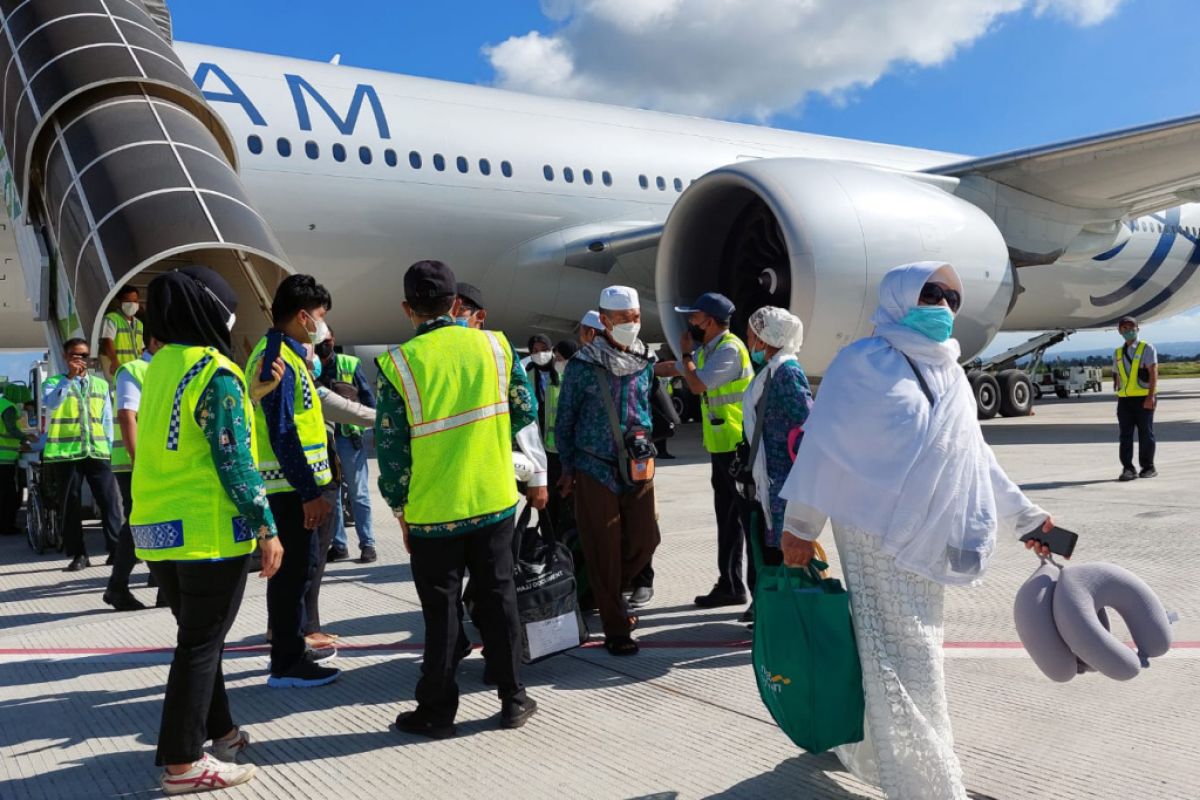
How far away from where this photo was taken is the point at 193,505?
8.11 ft

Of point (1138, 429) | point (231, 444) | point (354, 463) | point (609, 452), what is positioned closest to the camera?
point (231, 444)

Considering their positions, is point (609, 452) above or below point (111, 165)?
below

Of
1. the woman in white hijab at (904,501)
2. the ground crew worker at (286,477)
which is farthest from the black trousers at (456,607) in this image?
the woman in white hijab at (904,501)

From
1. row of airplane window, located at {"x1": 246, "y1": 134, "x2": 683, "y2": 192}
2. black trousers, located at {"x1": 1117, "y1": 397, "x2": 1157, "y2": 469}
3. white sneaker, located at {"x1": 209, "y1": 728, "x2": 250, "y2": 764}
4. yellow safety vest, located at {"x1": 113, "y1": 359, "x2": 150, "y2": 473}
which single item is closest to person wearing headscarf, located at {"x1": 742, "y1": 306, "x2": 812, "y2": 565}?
white sneaker, located at {"x1": 209, "y1": 728, "x2": 250, "y2": 764}

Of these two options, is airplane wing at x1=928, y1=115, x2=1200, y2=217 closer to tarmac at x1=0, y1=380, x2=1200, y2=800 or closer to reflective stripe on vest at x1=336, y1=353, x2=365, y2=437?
tarmac at x1=0, y1=380, x2=1200, y2=800

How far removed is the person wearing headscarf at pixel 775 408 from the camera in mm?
3262

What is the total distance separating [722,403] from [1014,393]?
1256cm

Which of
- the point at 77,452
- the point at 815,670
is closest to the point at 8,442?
the point at 77,452

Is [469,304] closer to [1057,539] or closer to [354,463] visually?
[1057,539]

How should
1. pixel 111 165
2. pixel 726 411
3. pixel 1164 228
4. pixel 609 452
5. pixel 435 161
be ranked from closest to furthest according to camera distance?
pixel 609 452, pixel 726 411, pixel 111 165, pixel 435 161, pixel 1164 228

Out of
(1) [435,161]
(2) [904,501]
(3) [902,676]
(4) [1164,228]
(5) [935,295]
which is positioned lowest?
(3) [902,676]

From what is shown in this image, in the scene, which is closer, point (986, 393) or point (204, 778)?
point (204, 778)

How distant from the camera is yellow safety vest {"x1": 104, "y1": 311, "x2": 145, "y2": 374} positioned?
5375mm

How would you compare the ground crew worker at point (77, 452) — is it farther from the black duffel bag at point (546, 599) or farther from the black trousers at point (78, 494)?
the black duffel bag at point (546, 599)
